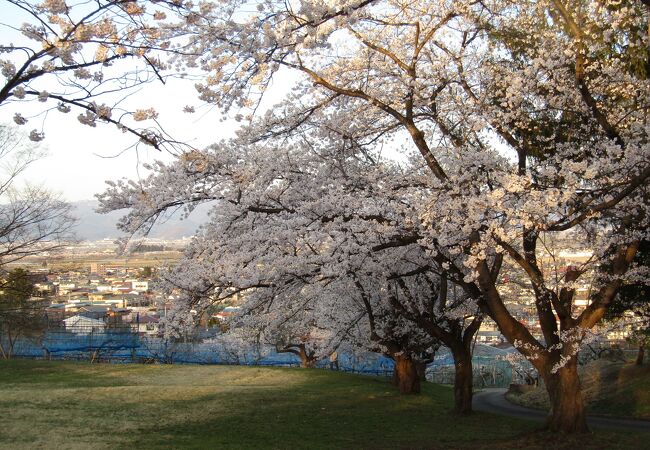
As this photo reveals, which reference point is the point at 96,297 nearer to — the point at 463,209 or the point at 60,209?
the point at 60,209

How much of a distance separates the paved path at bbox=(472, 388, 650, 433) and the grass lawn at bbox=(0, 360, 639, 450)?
2.53 meters

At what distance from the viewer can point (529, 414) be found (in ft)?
66.3

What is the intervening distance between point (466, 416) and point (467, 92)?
7979mm

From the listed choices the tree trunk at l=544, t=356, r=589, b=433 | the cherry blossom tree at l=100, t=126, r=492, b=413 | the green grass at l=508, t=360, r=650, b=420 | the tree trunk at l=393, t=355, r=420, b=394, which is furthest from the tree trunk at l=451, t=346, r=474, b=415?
the green grass at l=508, t=360, r=650, b=420

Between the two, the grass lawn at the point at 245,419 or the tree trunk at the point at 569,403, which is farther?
the tree trunk at the point at 569,403

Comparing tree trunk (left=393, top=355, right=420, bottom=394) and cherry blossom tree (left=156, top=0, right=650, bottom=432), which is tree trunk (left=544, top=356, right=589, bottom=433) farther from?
tree trunk (left=393, top=355, right=420, bottom=394)

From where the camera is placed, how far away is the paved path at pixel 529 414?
15945 millimetres

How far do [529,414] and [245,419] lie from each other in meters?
10.7

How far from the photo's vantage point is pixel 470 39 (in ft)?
38.6

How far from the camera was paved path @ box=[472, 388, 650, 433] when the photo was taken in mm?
15945

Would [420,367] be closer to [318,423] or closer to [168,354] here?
[318,423]

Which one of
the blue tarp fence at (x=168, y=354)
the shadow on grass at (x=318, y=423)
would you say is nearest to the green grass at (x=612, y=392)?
the shadow on grass at (x=318, y=423)

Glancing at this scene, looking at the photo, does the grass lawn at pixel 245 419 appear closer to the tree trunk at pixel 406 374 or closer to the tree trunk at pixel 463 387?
the tree trunk at pixel 463 387

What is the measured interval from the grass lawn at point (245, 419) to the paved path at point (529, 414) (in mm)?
2532
